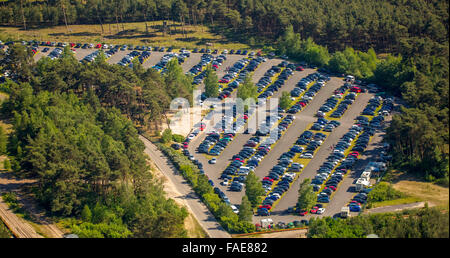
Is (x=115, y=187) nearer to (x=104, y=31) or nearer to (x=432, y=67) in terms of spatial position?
(x=432, y=67)

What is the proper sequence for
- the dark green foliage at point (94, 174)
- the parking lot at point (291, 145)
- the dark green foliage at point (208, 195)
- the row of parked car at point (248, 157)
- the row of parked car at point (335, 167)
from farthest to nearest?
the row of parked car at point (248, 157) < the row of parked car at point (335, 167) < the parking lot at point (291, 145) < the dark green foliage at point (208, 195) < the dark green foliage at point (94, 174)

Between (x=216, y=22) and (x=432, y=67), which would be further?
(x=216, y=22)

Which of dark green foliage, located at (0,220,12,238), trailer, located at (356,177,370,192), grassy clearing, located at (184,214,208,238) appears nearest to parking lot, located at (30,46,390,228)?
trailer, located at (356,177,370,192)

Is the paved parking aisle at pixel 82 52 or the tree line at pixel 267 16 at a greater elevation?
the tree line at pixel 267 16

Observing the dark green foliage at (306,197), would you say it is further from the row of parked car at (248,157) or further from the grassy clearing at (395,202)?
the row of parked car at (248,157)

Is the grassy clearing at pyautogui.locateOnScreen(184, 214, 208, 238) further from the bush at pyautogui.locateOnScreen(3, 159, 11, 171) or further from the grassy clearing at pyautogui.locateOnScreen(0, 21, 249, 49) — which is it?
the grassy clearing at pyautogui.locateOnScreen(0, 21, 249, 49)

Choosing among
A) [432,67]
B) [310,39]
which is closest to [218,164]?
[432,67]

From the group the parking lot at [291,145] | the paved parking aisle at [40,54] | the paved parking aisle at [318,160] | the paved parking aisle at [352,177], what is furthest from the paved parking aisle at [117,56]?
→ the paved parking aisle at [352,177]
